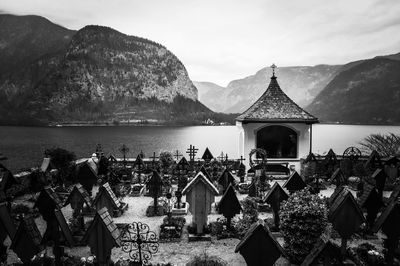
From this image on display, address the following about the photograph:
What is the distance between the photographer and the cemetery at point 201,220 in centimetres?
769

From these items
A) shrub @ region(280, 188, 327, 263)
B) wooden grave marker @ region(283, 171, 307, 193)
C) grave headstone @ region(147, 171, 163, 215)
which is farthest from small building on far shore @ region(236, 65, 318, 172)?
shrub @ region(280, 188, 327, 263)

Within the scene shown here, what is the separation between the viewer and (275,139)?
→ 78.1ft

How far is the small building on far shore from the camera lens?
2288 cm

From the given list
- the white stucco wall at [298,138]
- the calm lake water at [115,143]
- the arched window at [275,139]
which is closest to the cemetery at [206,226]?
the white stucco wall at [298,138]

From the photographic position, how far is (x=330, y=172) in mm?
21781

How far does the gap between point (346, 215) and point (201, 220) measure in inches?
211

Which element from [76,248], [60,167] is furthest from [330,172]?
[60,167]

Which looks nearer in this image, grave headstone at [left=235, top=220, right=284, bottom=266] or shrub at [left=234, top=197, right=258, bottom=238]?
grave headstone at [left=235, top=220, right=284, bottom=266]

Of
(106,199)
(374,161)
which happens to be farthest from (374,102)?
(106,199)

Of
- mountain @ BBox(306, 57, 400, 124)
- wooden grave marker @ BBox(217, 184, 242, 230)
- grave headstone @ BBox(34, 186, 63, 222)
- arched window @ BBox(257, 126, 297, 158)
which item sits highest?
mountain @ BBox(306, 57, 400, 124)

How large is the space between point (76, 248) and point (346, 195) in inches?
373

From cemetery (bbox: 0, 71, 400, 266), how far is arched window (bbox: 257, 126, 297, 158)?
222 centimetres

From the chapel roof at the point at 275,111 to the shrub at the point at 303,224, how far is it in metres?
13.5

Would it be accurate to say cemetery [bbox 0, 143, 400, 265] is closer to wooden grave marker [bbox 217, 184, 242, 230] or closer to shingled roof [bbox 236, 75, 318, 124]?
wooden grave marker [bbox 217, 184, 242, 230]
